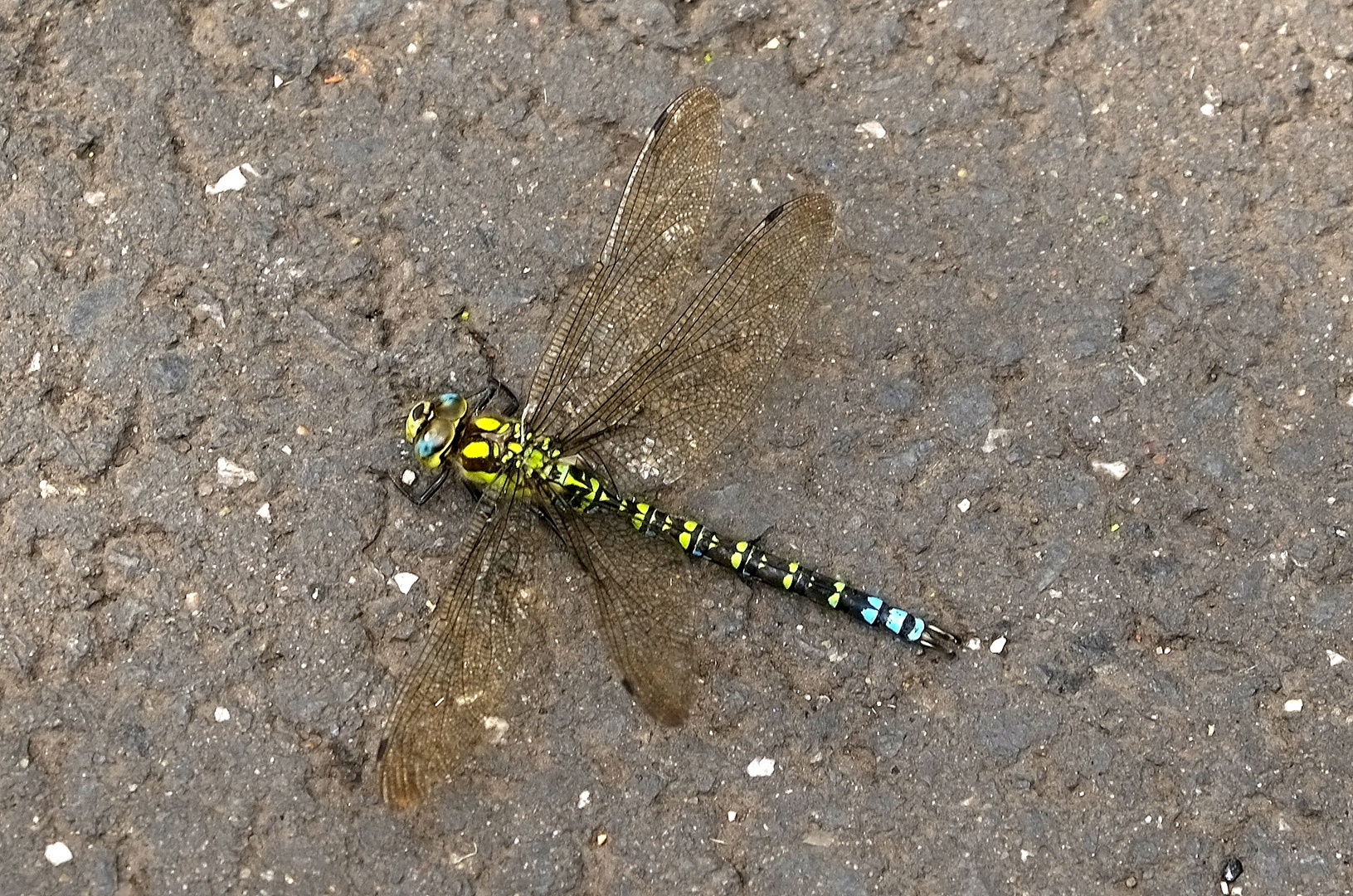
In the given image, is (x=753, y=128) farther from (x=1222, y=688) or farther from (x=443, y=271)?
(x=1222, y=688)

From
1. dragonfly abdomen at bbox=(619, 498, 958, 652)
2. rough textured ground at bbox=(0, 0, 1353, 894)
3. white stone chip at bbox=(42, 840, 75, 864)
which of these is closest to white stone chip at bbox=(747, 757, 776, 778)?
rough textured ground at bbox=(0, 0, 1353, 894)

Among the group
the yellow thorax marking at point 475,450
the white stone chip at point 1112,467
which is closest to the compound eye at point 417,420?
the yellow thorax marking at point 475,450

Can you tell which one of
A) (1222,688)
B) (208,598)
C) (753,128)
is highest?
(753,128)

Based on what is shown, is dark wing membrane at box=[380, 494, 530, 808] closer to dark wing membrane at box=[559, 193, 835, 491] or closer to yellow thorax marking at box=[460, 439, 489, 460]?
yellow thorax marking at box=[460, 439, 489, 460]

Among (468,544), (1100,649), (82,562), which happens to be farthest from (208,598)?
(1100,649)

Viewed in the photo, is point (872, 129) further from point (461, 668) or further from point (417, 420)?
point (461, 668)

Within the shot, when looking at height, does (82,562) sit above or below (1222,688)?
below

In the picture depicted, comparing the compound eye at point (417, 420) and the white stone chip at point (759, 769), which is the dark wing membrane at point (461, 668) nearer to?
the compound eye at point (417, 420)
